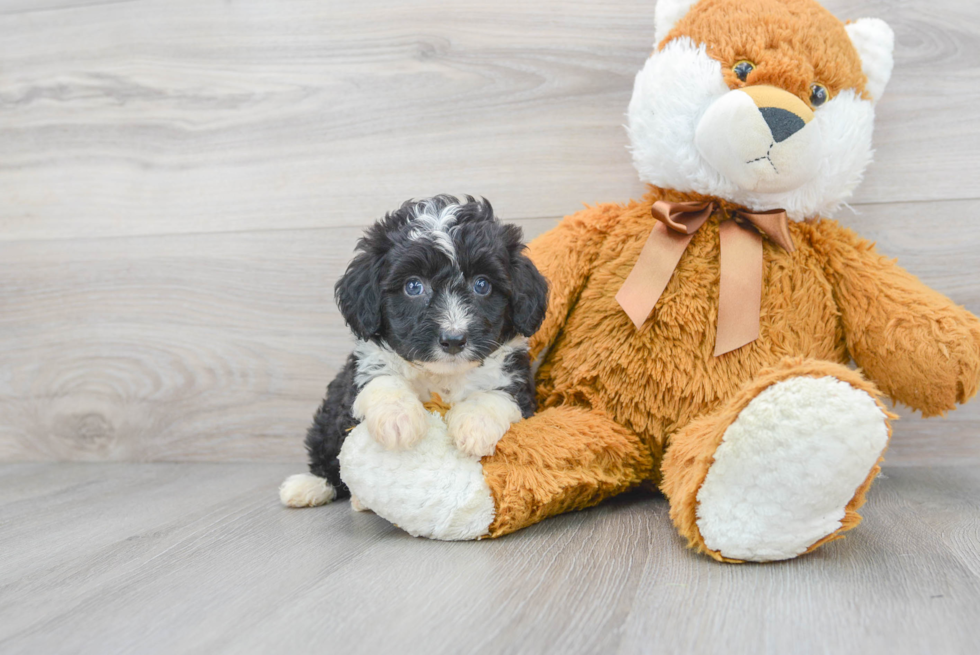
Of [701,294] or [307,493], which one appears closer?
[701,294]

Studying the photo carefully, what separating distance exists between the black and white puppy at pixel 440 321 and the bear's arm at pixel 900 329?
676 millimetres

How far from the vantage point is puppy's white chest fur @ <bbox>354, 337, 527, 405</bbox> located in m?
1.48

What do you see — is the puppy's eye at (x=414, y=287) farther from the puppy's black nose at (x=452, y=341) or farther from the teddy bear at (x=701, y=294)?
the teddy bear at (x=701, y=294)

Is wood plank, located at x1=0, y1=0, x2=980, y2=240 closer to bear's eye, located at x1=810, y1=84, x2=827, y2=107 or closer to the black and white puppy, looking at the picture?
bear's eye, located at x1=810, y1=84, x2=827, y2=107

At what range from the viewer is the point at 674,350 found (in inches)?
61.6

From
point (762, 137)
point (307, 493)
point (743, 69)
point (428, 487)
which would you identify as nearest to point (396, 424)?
point (428, 487)

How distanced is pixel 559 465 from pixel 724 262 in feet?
1.81

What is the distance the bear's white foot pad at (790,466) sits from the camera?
1125 mm

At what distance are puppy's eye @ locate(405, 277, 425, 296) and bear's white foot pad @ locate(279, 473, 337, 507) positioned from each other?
607 mm

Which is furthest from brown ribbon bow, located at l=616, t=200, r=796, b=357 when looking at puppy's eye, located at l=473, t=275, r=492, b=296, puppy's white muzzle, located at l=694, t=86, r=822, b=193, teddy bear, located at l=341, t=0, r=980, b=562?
puppy's eye, located at l=473, t=275, r=492, b=296

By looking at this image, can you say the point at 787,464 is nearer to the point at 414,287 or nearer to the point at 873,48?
the point at 414,287

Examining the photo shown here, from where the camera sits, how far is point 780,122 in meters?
1.41

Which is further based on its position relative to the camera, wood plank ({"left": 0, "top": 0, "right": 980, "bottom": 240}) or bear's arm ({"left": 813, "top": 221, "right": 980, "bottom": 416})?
wood plank ({"left": 0, "top": 0, "right": 980, "bottom": 240})

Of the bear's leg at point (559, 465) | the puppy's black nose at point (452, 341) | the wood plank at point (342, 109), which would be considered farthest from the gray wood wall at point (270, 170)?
the puppy's black nose at point (452, 341)
